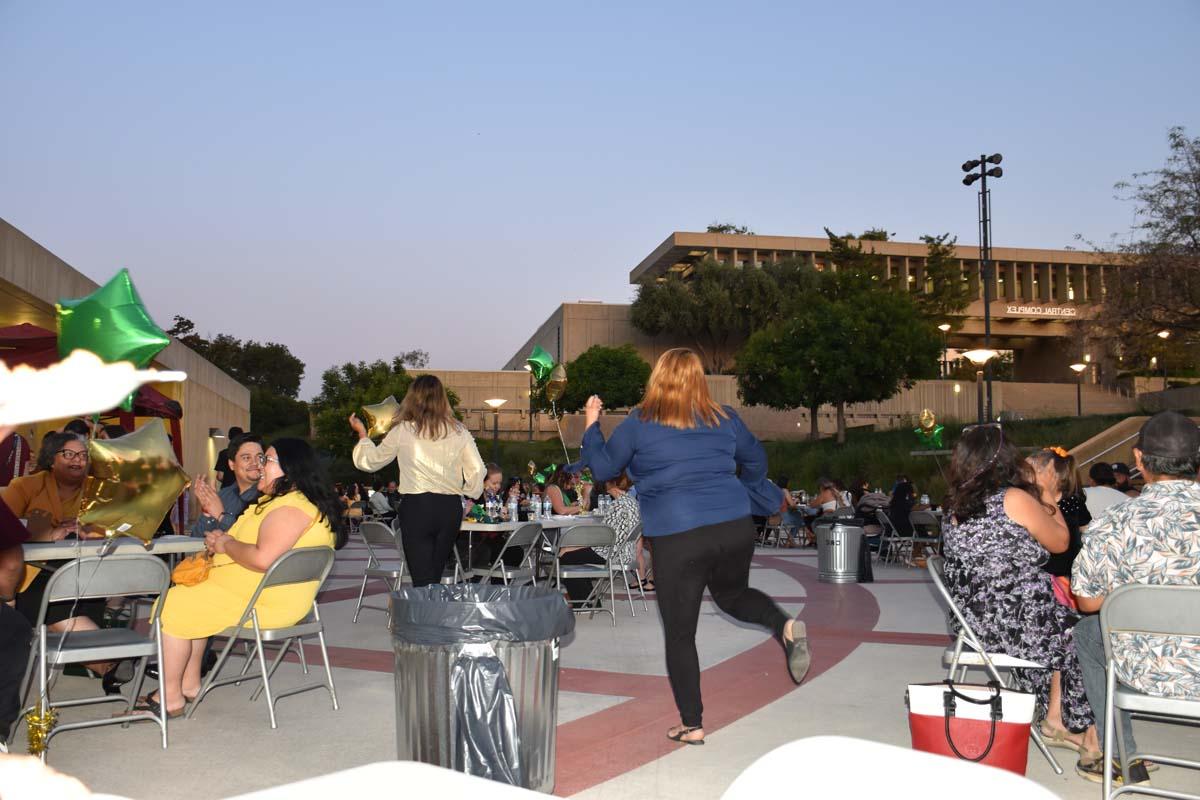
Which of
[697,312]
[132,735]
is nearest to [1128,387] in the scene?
[697,312]

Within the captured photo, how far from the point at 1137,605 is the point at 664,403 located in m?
1.90

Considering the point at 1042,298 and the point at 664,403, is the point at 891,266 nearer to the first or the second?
the point at 1042,298

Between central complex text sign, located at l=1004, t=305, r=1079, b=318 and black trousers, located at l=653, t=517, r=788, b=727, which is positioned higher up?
central complex text sign, located at l=1004, t=305, r=1079, b=318

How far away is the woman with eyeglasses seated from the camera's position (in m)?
4.16

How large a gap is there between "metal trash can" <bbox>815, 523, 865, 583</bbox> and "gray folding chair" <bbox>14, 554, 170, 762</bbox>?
27.9 ft

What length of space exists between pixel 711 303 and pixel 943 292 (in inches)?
497

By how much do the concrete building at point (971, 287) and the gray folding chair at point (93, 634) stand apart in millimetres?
57424

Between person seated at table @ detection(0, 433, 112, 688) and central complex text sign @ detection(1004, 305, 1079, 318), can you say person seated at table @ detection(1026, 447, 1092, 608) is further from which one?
central complex text sign @ detection(1004, 305, 1079, 318)

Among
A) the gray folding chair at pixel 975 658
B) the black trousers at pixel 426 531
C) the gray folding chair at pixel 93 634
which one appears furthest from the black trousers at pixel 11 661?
the gray folding chair at pixel 975 658

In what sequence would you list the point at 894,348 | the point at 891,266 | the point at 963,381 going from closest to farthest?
1. the point at 894,348
2. the point at 963,381
3. the point at 891,266

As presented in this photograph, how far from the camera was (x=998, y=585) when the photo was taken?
4.19 m

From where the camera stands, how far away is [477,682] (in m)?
3.24

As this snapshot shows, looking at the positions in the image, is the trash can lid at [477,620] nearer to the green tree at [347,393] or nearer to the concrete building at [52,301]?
the concrete building at [52,301]

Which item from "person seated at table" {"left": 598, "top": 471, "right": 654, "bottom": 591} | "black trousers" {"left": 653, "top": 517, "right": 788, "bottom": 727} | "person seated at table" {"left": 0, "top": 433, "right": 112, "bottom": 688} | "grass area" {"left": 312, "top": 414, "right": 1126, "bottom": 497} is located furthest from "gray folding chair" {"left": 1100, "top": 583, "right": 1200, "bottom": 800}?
"grass area" {"left": 312, "top": 414, "right": 1126, "bottom": 497}
